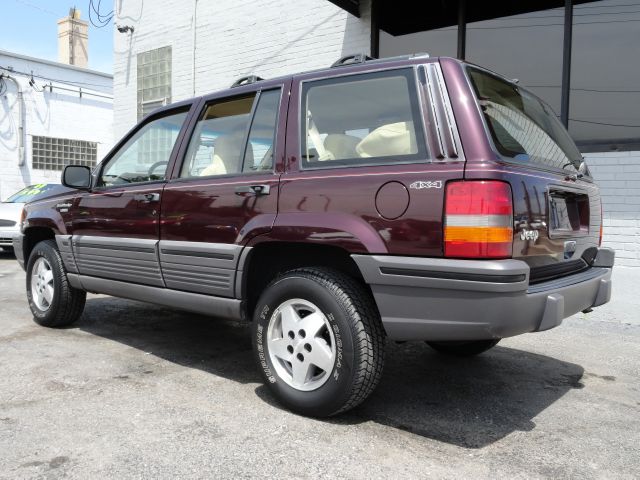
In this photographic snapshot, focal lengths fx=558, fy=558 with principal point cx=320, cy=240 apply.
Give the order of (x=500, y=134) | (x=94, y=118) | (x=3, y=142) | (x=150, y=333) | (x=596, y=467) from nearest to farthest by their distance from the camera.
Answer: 1. (x=596, y=467)
2. (x=500, y=134)
3. (x=150, y=333)
4. (x=3, y=142)
5. (x=94, y=118)

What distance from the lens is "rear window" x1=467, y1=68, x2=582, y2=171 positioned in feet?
9.01

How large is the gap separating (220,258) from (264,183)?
546mm

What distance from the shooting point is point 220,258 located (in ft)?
11.1

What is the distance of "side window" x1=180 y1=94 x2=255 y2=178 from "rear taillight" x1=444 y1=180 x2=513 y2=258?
1.50 meters

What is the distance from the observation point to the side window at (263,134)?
3.33 m

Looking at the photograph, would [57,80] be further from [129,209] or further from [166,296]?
[166,296]

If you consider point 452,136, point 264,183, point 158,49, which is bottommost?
point 264,183

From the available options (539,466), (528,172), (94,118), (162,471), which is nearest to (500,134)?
(528,172)

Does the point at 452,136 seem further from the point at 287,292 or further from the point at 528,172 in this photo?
the point at 287,292

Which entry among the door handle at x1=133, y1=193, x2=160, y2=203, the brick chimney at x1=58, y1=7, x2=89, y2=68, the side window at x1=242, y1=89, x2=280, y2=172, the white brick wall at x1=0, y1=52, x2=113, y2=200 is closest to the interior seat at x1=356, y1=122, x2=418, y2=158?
the side window at x1=242, y1=89, x2=280, y2=172

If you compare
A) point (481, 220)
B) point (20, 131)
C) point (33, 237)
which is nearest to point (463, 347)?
point (481, 220)

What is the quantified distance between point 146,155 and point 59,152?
1638cm

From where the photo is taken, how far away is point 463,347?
13.8 feet

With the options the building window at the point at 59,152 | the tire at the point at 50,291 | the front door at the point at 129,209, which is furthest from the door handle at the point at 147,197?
the building window at the point at 59,152
